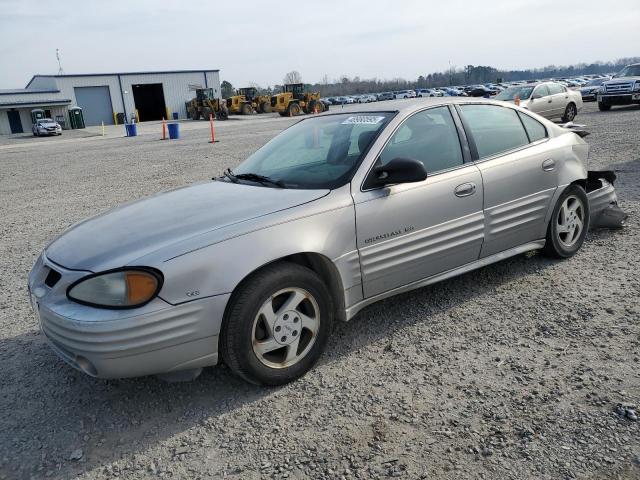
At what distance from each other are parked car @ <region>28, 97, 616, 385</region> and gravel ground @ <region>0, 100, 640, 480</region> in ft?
0.97

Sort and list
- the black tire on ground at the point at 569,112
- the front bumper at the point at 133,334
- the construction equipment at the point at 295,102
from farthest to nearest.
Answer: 1. the construction equipment at the point at 295,102
2. the black tire on ground at the point at 569,112
3. the front bumper at the point at 133,334

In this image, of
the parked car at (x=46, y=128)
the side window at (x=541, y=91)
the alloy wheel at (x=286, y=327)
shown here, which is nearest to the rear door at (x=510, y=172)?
the alloy wheel at (x=286, y=327)

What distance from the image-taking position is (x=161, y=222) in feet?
10.1

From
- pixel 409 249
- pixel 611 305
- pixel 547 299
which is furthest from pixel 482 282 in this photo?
pixel 409 249

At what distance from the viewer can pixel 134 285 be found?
2.59 m

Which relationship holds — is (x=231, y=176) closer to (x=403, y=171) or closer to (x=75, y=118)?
(x=403, y=171)

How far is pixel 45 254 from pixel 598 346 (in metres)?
3.43

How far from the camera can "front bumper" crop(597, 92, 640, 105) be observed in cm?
2020

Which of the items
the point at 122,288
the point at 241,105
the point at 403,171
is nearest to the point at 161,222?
the point at 122,288

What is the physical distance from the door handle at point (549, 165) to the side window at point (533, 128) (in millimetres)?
214

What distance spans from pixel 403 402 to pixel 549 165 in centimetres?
255

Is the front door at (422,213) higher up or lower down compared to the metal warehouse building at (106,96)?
lower down

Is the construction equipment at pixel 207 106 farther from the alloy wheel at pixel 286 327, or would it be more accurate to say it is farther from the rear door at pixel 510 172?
the alloy wheel at pixel 286 327

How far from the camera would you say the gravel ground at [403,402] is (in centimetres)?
242
